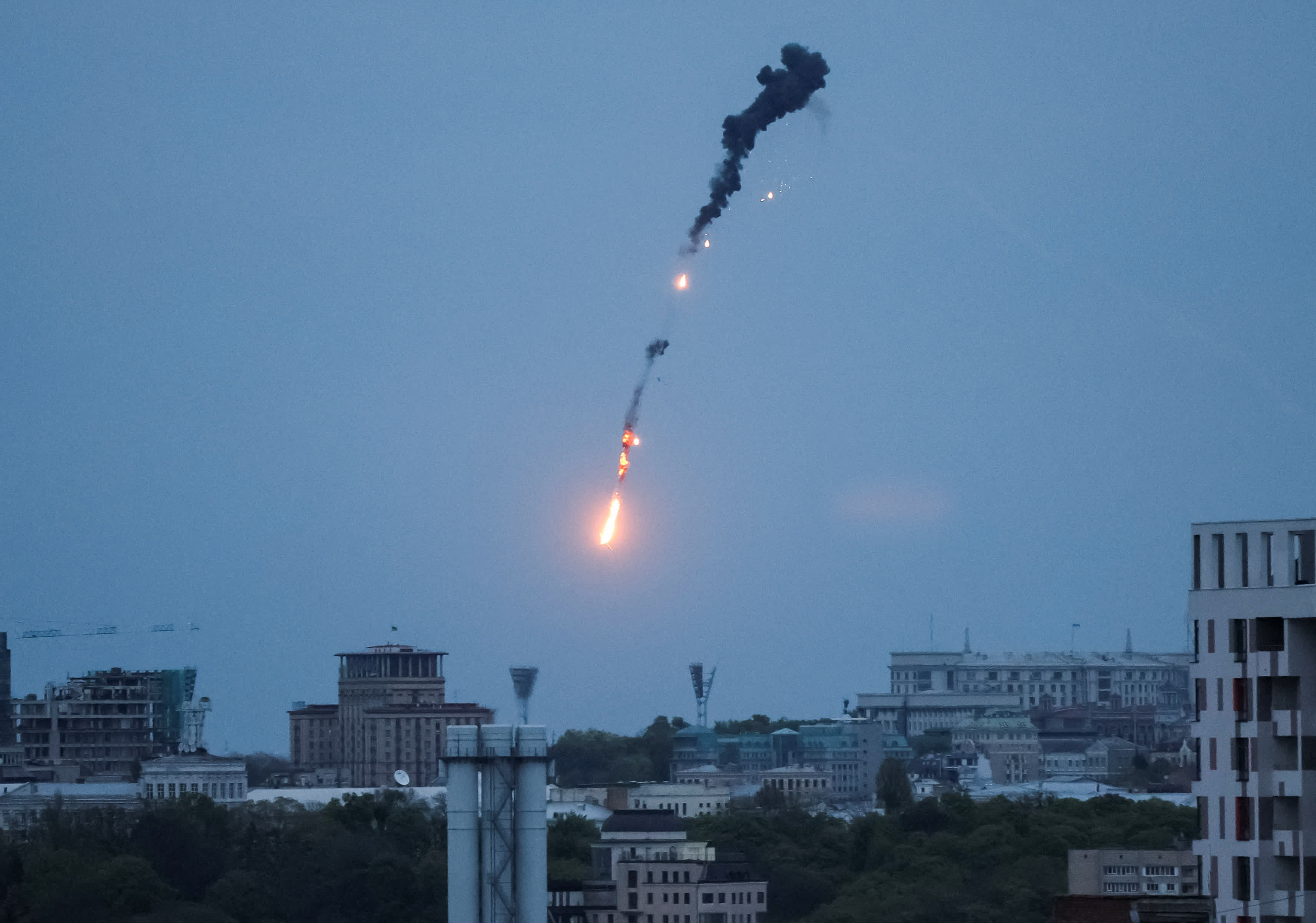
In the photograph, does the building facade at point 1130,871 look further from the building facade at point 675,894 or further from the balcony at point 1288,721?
the balcony at point 1288,721

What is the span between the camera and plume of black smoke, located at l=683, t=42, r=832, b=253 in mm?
72250

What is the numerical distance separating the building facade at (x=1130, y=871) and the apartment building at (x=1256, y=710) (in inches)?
2873

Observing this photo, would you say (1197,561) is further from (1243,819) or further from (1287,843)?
(1287,843)

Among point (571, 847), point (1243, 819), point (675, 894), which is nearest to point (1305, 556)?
point (1243, 819)

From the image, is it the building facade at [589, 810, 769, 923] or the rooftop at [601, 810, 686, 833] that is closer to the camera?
the building facade at [589, 810, 769, 923]

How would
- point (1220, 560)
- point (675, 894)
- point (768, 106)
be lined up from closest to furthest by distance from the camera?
point (1220, 560)
point (768, 106)
point (675, 894)

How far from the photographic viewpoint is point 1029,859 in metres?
152

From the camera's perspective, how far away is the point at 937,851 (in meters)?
162

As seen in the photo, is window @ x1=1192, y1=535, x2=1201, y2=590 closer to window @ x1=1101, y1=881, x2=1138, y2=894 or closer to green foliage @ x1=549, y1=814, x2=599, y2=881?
window @ x1=1101, y1=881, x2=1138, y2=894

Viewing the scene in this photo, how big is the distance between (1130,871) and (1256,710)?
86.0 m

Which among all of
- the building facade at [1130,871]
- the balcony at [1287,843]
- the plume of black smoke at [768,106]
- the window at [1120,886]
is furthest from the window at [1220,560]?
the window at [1120,886]

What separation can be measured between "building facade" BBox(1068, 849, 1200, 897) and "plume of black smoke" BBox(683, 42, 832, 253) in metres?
47.1

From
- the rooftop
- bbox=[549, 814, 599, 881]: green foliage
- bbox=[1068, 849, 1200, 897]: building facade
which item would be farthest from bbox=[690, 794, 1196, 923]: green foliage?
bbox=[549, 814, 599, 881]: green foliage

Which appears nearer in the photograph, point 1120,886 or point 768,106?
point 768,106
